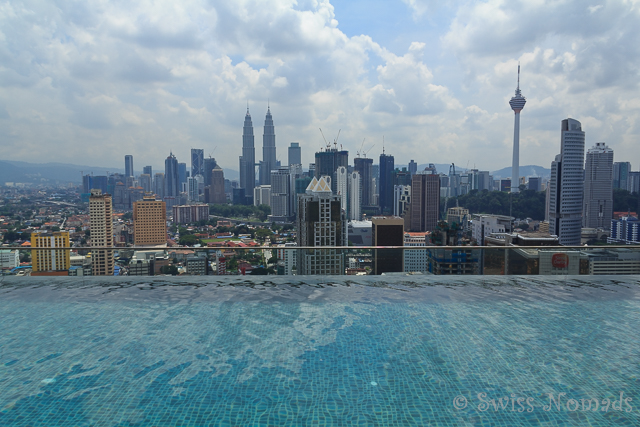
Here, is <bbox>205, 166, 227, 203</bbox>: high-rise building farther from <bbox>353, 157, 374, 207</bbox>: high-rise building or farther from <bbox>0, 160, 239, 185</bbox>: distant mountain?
<bbox>353, 157, 374, 207</bbox>: high-rise building

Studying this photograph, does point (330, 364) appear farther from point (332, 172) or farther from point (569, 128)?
point (332, 172)

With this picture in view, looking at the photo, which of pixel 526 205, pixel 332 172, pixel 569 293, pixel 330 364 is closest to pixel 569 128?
pixel 526 205

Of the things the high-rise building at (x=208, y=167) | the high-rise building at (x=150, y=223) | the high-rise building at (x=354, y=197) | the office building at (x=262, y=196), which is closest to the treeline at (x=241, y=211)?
the office building at (x=262, y=196)

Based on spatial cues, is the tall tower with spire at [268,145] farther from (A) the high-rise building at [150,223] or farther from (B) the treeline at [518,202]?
(A) the high-rise building at [150,223]

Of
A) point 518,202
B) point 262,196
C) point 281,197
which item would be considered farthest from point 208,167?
point 518,202

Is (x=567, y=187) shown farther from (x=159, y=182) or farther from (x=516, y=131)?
(x=516, y=131)
